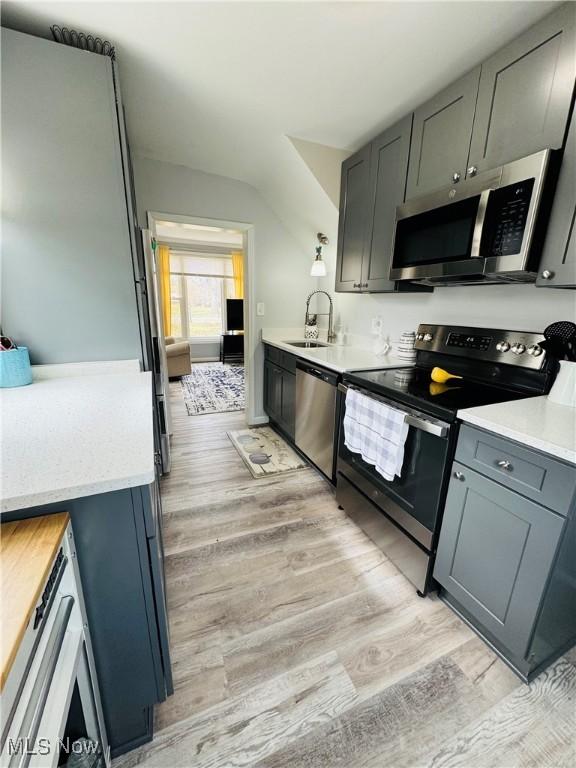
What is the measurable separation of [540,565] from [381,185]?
2115 mm

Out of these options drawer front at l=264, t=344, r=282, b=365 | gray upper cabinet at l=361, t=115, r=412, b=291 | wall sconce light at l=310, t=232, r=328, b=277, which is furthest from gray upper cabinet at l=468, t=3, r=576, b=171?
drawer front at l=264, t=344, r=282, b=365

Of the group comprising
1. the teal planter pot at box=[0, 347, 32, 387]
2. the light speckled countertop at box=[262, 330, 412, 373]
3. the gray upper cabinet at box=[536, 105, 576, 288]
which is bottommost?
the light speckled countertop at box=[262, 330, 412, 373]

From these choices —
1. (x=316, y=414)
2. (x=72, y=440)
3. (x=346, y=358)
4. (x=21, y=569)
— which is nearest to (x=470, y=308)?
(x=346, y=358)

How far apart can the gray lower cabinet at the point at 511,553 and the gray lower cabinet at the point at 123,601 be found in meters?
1.15

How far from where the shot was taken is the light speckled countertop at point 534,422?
98cm

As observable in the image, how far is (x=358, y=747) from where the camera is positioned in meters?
1.01

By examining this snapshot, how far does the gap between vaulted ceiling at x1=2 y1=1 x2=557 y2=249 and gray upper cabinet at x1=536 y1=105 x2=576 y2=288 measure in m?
0.61

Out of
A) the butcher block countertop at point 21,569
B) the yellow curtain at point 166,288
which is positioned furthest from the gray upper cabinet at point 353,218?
the yellow curtain at point 166,288

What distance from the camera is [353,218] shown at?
2.29 meters

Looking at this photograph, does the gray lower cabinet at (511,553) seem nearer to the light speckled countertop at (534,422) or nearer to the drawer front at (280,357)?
the light speckled countertop at (534,422)

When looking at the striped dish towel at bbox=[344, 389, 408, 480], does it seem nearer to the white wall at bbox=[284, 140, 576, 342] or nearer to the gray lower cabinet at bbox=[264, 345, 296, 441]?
the white wall at bbox=[284, 140, 576, 342]

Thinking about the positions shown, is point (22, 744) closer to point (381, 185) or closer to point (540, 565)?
point (540, 565)

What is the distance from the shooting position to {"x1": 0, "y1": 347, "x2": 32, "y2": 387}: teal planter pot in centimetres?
143

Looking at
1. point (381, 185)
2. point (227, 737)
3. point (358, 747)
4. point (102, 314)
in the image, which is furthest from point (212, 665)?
point (381, 185)
